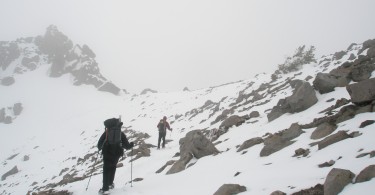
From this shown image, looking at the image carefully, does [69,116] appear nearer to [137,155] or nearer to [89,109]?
[89,109]

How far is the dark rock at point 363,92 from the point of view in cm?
968

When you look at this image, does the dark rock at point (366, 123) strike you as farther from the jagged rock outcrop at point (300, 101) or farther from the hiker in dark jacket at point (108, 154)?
the hiker in dark jacket at point (108, 154)

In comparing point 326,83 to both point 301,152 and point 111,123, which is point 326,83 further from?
point 111,123

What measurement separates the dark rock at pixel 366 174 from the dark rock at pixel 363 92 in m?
5.33

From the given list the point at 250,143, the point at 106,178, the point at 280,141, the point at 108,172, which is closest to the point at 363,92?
the point at 280,141

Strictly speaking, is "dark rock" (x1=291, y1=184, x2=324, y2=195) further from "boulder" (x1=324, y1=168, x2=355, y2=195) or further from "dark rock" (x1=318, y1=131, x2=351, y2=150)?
"dark rock" (x1=318, y1=131, x2=351, y2=150)

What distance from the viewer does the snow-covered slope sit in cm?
745

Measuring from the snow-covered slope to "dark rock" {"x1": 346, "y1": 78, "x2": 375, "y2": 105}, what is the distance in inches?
29.2

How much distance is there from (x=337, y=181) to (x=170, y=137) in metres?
22.0

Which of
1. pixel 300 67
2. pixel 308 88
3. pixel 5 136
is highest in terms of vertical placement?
pixel 300 67

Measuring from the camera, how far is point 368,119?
8.71 meters

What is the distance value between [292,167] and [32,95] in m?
69.9

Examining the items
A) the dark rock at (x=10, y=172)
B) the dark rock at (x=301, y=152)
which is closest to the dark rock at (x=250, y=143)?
the dark rock at (x=301, y=152)

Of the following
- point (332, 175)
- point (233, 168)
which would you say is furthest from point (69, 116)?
point (332, 175)
